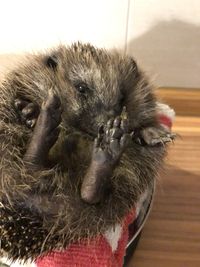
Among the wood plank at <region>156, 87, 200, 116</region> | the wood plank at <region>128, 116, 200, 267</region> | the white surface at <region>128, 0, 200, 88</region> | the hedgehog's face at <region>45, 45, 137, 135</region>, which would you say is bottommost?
the wood plank at <region>128, 116, 200, 267</region>

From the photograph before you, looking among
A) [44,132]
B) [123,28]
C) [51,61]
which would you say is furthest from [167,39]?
[44,132]

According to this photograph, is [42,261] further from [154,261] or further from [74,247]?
[154,261]

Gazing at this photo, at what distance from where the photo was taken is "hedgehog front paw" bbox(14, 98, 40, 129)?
1107 millimetres

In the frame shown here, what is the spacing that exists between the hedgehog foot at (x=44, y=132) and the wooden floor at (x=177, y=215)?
36 cm

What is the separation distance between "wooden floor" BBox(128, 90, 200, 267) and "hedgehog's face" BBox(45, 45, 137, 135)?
0.30 metres

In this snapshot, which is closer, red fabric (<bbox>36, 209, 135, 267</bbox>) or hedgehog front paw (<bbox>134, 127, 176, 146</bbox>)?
red fabric (<bbox>36, 209, 135, 267</bbox>)

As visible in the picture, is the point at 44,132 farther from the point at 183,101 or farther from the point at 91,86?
the point at 183,101

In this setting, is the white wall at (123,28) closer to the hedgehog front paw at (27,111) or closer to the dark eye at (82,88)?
the dark eye at (82,88)

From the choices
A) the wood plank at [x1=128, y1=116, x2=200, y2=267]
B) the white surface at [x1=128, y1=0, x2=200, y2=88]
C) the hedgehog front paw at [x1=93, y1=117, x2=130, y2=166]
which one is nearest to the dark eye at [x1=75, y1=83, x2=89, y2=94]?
the hedgehog front paw at [x1=93, y1=117, x2=130, y2=166]

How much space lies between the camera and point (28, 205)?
1024mm

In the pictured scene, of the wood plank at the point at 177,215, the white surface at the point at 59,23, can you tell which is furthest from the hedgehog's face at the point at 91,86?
the white surface at the point at 59,23

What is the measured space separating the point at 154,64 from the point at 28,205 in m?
0.79

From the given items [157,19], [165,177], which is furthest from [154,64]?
[165,177]

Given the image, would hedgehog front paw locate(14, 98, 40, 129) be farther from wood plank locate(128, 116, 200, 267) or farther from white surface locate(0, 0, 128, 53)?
white surface locate(0, 0, 128, 53)
